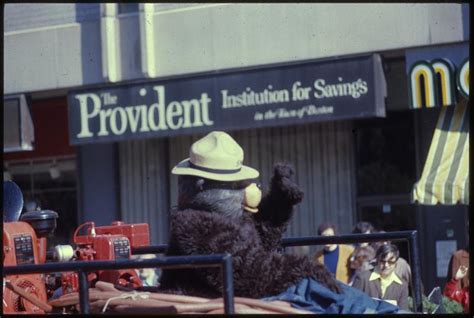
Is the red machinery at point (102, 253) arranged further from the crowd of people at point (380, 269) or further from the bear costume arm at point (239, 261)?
the crowd of people at point (380, 269)

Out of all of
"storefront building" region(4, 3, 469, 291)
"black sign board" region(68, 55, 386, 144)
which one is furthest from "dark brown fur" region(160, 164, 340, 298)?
"black sign board" region(68, 55, 386, 144)

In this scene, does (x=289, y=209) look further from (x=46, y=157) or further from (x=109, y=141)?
(x=46, y=157)

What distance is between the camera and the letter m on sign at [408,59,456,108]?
12.5 m

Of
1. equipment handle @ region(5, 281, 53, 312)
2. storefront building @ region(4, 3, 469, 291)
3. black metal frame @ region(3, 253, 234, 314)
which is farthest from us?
storefront building @ region(4, 3, 469, 291)

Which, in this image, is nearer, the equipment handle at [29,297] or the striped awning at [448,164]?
the equipment handle at [29,297]

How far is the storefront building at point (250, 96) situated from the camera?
13.1 m

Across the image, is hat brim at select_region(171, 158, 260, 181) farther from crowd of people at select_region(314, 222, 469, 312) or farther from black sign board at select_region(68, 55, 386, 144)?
black sign board at select_region(68, 55, 386, 144)

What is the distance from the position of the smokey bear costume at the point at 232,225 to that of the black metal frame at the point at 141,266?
280mm

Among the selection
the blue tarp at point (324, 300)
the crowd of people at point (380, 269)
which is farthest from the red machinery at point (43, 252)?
the crowd of people at point (380, 269)

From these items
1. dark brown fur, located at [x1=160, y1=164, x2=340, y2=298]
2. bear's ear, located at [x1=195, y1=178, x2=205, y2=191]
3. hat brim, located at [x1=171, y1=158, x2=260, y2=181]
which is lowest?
dark brown fur, located at [x1=160, y1=164, x2=340, y2=298]

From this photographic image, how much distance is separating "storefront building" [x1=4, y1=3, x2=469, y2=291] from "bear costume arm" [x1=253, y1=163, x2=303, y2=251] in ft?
27.6

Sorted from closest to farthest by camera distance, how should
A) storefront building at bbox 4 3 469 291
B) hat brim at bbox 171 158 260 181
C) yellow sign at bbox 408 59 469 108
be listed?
1. hat brim at bbox 171 158 260 181
2. yellow sign at bbox 408 59 469 108
3. storefront building at bbox 4 3 469 291

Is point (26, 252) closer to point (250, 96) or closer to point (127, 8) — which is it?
point (250, 96)

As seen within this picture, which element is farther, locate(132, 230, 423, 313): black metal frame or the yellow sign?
the yellow sign
